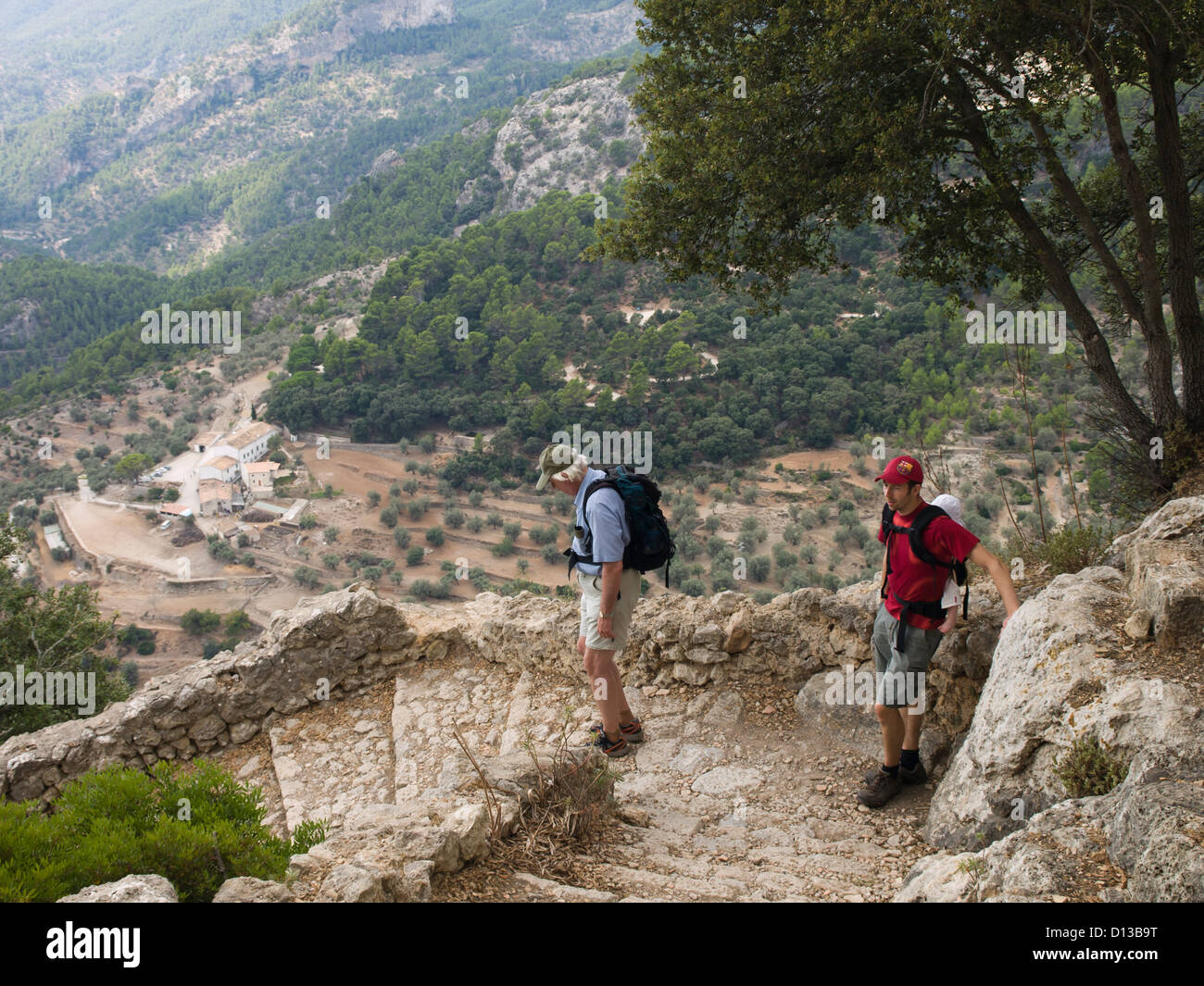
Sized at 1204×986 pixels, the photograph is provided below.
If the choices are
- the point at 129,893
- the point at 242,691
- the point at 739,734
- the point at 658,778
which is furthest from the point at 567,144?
the point at 129,893

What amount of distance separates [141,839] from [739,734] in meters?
3.20

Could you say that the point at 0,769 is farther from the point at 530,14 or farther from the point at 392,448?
the point at 530,14

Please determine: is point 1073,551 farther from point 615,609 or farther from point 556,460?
point 556,460

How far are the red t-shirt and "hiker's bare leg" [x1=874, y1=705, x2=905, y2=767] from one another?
1.46 ft

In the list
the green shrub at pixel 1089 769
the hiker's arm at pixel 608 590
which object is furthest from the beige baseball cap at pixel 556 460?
→ the green shrub at pixel 1089 769

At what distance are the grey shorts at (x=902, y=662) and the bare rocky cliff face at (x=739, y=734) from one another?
0.94 feet

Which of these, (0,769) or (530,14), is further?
(530,14)

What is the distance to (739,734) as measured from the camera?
15.3 feet

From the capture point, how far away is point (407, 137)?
11944 centimetres

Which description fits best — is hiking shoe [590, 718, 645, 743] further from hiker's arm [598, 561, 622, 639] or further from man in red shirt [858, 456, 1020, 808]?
man in red shirt [858, 456, 1020, 808]

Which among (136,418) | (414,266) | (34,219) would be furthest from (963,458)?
(34,219)

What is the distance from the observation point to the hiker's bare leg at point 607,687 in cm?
415

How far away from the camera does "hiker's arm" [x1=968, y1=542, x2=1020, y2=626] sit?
3.24 metres

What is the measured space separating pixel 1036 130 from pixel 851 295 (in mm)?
39072
